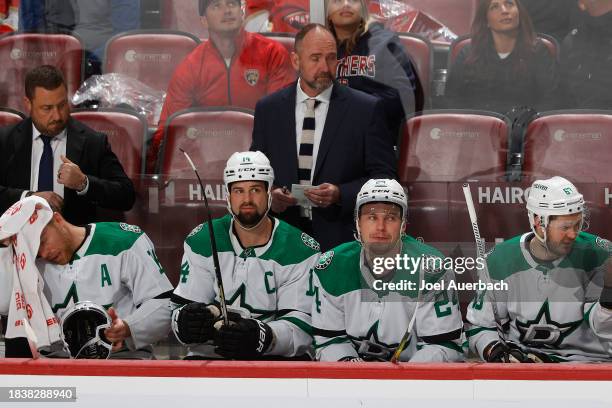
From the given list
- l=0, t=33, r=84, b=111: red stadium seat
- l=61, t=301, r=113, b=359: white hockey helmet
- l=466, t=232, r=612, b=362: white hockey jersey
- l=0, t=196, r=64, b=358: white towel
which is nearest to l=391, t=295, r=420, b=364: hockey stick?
l=466, t=232, r=612, b=362: white hockey jersey

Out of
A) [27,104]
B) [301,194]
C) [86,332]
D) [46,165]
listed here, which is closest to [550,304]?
[301,194]

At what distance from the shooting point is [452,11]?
135 inches

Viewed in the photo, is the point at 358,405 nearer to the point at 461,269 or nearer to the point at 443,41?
the point at 461,269

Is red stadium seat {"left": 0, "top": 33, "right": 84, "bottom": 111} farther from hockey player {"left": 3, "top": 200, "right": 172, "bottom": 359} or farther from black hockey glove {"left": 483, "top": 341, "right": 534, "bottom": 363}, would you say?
black hockey glove {"left": 483, "top": 341, "right": 534, "bottom": 363}

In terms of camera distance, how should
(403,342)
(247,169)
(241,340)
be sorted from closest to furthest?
(403,342) → (241,340) → (247,169)

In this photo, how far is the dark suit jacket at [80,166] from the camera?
349cm

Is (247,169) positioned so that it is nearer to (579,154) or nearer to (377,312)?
(377,312)

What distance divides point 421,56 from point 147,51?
78cm

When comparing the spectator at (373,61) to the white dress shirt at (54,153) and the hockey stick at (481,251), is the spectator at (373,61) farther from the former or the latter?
the white dress shirt at (54,153)

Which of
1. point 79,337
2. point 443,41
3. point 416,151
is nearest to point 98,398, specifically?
Answer: point 79,337

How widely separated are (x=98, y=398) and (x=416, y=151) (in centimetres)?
107

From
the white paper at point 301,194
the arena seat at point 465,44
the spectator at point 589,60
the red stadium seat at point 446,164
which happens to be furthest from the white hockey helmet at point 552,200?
the white paper at point 301,194

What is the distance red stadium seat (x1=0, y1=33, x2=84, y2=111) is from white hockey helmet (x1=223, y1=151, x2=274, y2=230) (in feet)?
1.69

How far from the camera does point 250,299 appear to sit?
353 cm
